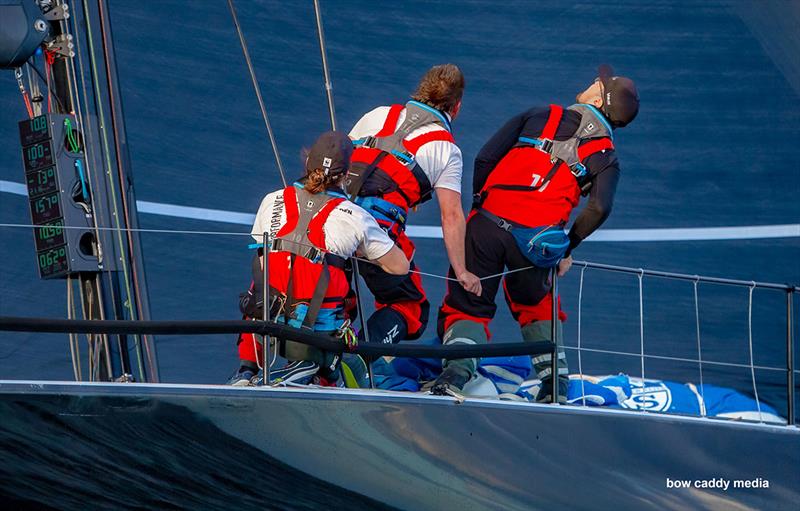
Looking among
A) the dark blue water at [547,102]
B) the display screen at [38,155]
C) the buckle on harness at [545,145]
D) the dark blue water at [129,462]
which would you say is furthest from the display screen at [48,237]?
the dark blue water at [547,102]

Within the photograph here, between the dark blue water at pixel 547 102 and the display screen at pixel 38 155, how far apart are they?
1740mm

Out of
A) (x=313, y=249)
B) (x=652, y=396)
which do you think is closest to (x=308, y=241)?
(x=313, y=249)

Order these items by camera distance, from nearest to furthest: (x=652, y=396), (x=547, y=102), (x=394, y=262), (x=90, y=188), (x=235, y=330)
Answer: (x=235, y=330) → (x=394, y=262) → (x=90, y=188) → (x=652, y=396) → (x=547, y=102)

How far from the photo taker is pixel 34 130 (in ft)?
13.2

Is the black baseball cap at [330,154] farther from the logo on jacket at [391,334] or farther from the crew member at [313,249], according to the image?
the logo on jacket at [391,334]

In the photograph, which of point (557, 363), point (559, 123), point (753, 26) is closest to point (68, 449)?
point (557, 363)

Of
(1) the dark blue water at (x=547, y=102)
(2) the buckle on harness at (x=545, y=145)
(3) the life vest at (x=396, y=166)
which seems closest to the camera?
(3) the life vest at (x=396, y=166)

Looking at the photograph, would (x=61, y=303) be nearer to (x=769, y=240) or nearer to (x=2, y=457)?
(x=2, y=457)

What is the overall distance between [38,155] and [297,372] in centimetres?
101

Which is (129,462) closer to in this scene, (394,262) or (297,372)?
(297,372)

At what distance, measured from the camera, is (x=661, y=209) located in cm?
622

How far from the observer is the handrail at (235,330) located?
10.7 feet

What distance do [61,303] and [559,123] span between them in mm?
2396

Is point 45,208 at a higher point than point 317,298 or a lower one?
higher
